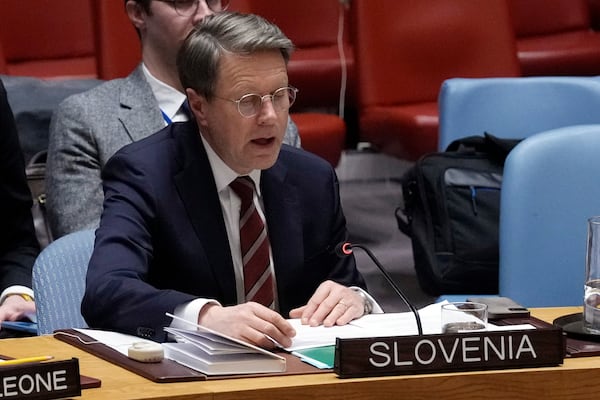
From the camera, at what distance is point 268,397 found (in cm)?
157

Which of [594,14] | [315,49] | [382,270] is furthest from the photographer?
[594,14]

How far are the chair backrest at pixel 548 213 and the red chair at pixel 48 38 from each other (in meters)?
2.11

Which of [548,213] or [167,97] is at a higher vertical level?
[167,97]

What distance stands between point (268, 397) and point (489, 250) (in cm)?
143

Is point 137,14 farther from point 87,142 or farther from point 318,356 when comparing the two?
point 318,356

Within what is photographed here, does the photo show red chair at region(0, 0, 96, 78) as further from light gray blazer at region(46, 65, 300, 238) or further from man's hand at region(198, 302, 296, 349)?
man's hand at region(198, 302, 296, 349)

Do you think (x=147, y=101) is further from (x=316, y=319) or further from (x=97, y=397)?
(x=97, y=397)

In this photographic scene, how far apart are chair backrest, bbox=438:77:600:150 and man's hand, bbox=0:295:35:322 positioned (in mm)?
1309

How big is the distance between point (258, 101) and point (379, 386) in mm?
698

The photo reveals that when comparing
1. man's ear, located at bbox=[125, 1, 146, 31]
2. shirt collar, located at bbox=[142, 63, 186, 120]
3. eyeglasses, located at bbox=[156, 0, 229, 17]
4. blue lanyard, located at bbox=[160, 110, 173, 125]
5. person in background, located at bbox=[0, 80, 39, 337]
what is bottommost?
person in background, located at bbox=[0, 80, 39, 337]

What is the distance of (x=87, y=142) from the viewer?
2.79 meters

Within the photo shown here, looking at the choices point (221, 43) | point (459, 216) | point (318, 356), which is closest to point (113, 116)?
point (221, 43)

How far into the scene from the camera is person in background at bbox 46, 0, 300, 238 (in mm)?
2758

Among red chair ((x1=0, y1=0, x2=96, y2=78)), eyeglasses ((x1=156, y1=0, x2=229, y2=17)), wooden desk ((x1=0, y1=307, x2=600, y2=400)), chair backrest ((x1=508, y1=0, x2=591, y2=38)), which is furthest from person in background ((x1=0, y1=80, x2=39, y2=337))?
chair backrest ((x1=508, y1=0, x2=591, y2=38))
